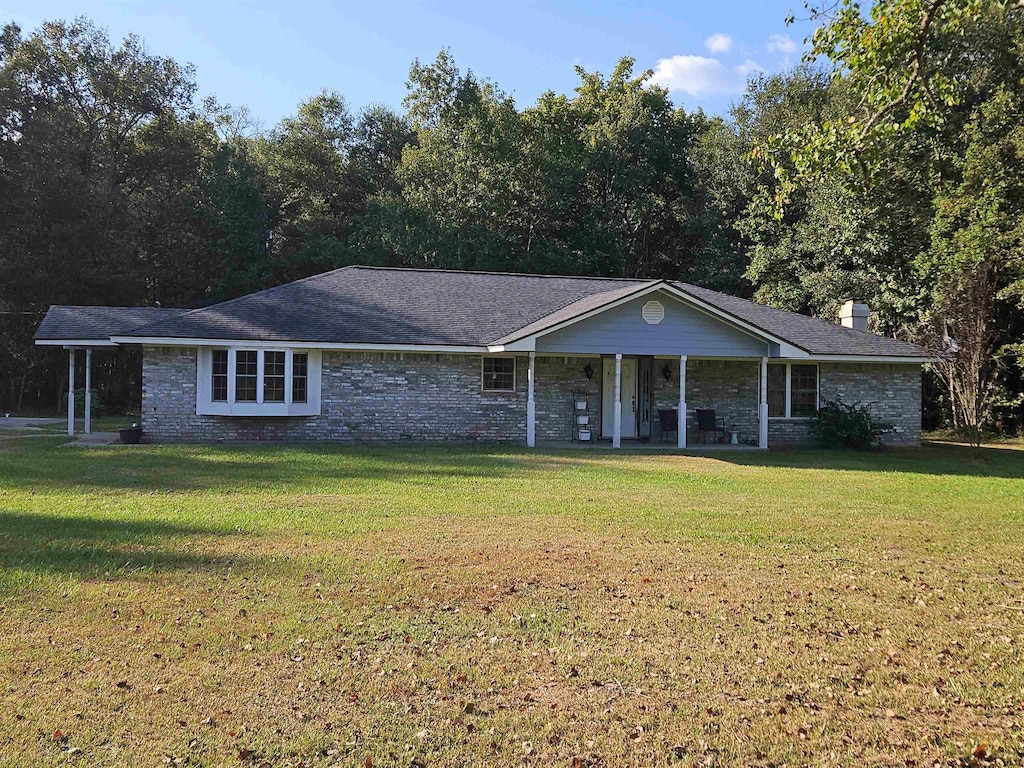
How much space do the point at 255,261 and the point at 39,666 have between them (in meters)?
32.8

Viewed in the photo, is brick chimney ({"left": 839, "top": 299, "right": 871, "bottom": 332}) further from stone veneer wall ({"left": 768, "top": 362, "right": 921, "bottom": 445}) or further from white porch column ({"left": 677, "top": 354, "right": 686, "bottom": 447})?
white porch column ({"left": 677, "top": 354, "right": 686, "bottom": 447})

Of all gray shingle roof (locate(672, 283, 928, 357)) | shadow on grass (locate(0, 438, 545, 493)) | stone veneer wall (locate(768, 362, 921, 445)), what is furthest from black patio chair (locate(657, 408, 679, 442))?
shadow on grass (locate(0, 438, 545, 493))

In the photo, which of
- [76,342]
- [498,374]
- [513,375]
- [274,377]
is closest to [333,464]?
[274,377]

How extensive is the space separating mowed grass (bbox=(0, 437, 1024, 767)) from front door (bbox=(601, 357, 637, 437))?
9.42m

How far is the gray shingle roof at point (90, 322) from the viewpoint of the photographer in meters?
19.6

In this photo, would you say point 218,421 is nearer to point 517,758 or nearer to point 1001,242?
point 517,758

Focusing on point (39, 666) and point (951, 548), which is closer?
point (39, 666)

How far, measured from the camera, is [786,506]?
34.7 feet

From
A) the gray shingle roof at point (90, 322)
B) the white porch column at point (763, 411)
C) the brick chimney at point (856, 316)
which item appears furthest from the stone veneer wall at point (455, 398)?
the brick chimney at point (856, 316)

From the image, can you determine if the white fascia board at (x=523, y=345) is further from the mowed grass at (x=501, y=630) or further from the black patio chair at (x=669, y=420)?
the mowed grass at (x=501, y=630)

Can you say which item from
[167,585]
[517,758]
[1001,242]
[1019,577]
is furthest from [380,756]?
[1001,242]

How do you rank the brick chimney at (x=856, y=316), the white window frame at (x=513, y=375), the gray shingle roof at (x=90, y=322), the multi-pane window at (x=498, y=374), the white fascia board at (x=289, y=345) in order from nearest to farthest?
the white fascia board at (x=289, y=345)
the white window frame at (x=513, y=375)
the multi-pane window at (x=498, y=374)
the gray shingle roof at (x=90, y=322)
the brick chimney at (x=856, y=316)

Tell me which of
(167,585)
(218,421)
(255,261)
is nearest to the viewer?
(167,585)

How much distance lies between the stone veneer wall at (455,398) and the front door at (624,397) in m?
0.29
